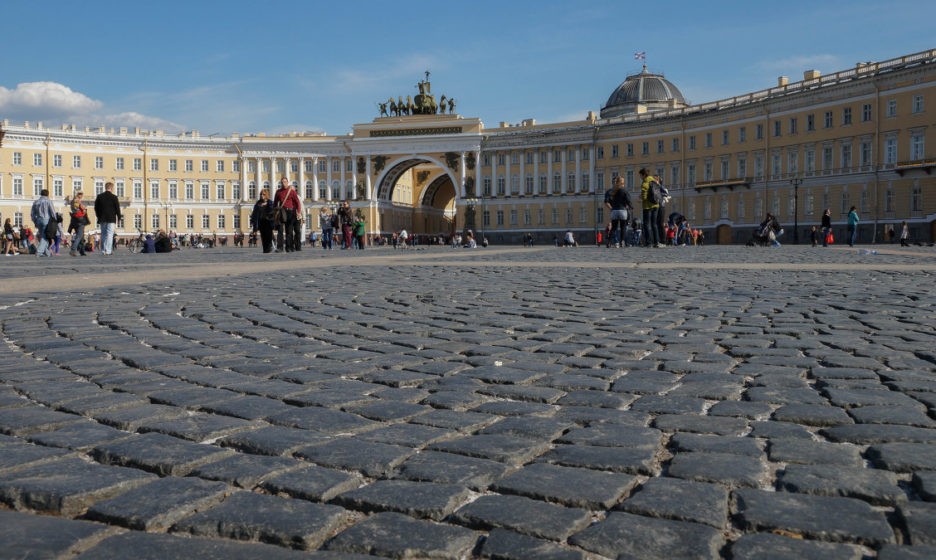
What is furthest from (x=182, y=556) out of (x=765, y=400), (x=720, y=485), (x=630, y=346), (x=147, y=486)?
(x=630, y=346)

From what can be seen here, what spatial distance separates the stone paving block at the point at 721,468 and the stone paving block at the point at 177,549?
134 cm

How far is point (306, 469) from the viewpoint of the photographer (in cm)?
301

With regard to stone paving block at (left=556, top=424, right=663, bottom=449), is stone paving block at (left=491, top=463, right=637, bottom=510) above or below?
below

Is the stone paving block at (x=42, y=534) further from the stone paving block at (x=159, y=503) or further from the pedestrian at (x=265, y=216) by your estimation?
the pedestrian at (x=265, y=216)

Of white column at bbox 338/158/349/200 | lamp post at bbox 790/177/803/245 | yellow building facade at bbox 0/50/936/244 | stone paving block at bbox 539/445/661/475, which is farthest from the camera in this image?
white column at bbox 338/158/349/200

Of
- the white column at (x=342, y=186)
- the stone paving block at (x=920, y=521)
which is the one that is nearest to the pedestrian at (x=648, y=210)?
the stone paving block at (x=920, y=521)

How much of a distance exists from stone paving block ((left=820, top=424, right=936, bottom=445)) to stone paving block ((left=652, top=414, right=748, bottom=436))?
1.09 ft

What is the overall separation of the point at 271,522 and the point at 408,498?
1.39 ft

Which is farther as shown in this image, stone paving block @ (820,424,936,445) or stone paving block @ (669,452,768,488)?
stone paving block @ (820,424,936,445)

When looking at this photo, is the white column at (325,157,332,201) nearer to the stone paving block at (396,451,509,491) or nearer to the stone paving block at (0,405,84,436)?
the stone paving block at (0,405,84,436)

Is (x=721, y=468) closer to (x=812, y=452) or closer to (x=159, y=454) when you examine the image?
(x=812, y=452)

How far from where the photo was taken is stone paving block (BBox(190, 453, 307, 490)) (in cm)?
288

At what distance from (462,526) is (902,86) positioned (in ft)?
191

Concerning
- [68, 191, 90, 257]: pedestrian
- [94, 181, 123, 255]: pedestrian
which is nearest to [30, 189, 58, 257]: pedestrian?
[68, 191, 90, 257]: pedestrian
